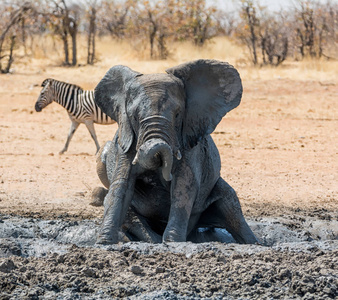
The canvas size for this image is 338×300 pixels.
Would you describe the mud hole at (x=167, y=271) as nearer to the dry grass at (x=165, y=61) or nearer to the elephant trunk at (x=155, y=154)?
the elephant trunk at (x=155, y=154)

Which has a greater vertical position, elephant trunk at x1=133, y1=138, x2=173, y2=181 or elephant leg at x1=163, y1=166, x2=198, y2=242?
elephant trunk at x1=133, y1=138, x2=173, y2=181

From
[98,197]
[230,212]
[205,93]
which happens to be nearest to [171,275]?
[230,212]

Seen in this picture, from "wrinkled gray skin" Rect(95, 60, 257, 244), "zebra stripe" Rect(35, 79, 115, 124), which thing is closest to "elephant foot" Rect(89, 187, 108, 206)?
"wrinkled gray skin" Rect(95, 60, 257, 244)

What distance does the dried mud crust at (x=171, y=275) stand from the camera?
4031mm

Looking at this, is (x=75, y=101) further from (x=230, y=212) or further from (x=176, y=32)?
(x=176, y=32)

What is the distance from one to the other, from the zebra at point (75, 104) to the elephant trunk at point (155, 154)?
673 cm

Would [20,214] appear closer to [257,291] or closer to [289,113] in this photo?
[257,291]

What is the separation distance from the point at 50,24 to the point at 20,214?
16.6 meters

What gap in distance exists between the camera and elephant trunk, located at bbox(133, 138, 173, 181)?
4566 millimetres

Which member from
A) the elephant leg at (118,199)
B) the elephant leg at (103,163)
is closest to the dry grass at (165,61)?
the elephant leg at (103,163)

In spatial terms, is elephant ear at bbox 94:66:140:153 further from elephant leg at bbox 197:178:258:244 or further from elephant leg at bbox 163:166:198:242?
elephant leg at bbox 197:178:258:244

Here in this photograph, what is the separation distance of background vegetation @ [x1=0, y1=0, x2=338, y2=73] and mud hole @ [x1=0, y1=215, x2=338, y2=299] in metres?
16.1

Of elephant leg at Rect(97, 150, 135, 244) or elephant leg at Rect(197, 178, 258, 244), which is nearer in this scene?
elephant leg at Rect(97, 150, 135, 244)

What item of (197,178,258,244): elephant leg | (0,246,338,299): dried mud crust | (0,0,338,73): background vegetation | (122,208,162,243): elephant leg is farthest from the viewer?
(0,0,338,73): background vegetation
